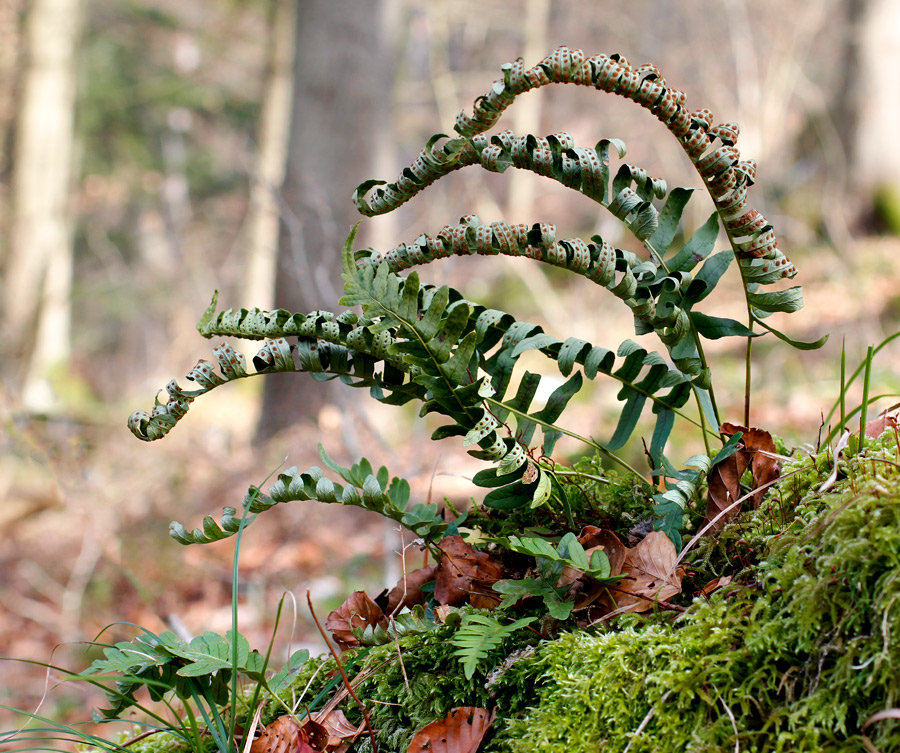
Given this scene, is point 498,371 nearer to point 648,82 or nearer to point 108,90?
point 648,82

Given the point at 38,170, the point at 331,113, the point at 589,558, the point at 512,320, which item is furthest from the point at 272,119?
the point at 589,558

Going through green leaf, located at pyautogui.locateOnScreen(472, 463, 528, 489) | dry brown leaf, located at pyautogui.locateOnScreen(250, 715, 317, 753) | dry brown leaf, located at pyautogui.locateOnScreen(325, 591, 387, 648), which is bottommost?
dry brown leaf, located at pyautogui.locateOnScreen(250, 715, 317, 753)

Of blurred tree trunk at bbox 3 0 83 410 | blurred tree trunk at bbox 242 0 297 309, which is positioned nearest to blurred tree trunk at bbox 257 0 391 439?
blurred tree trunk at bbox 242 0 297 309

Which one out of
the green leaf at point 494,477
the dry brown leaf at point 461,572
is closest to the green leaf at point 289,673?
the dry brown leaf at point 461,572

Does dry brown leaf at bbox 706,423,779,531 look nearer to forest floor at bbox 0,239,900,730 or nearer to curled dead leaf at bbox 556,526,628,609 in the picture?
curled dead leaf at bbox 556,526,628,609

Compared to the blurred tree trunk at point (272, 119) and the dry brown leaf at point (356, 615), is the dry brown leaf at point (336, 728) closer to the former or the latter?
the dry brown leaf at point (356, 615)

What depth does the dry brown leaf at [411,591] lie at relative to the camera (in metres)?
1.44

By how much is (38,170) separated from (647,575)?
1052 cm

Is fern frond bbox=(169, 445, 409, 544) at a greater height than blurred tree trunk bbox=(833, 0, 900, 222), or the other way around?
blurred tree trunk bbox=(833, 0, 900, 222)

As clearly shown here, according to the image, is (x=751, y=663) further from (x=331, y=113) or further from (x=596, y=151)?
(x=331, y=113)

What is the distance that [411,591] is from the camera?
145cm

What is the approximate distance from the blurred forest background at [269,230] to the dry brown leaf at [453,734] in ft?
3.67

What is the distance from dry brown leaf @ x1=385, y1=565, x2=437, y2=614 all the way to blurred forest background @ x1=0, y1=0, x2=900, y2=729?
2.66 feet

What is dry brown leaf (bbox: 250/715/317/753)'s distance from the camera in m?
1.16
